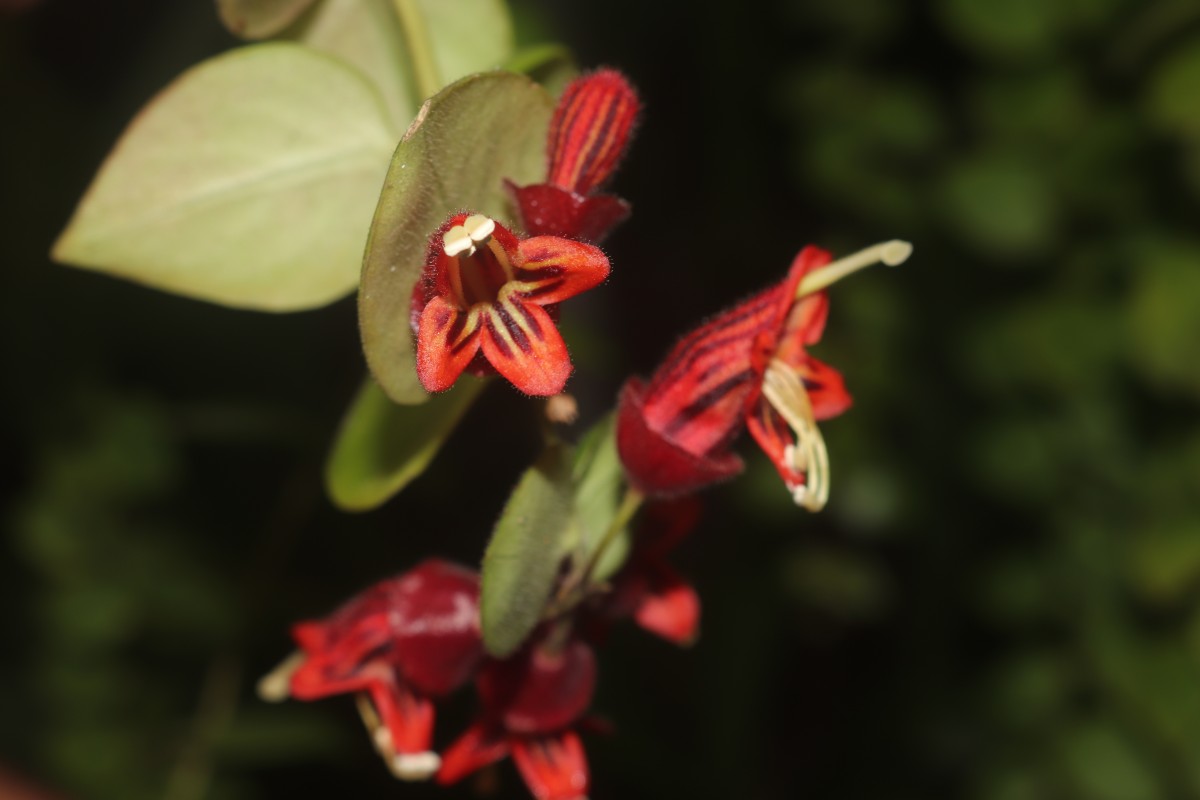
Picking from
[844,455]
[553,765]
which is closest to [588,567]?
[553,765]

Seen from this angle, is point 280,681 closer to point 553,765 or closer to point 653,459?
point 553,765

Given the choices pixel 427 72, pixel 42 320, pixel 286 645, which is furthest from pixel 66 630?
pixel 427 72

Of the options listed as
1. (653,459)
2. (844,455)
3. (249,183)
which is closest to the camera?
(653,459)

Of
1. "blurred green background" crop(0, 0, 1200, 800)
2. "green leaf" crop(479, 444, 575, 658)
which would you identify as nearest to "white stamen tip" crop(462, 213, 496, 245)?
"green leaf" crop(479, 444, 575, 658)

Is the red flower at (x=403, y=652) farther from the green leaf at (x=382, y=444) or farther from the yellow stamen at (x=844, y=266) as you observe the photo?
Answer: the yellow stamen at (x=844, y=266)

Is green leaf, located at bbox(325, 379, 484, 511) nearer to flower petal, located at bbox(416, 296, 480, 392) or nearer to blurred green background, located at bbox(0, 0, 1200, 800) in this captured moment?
flower petal, located at bbox(416, 296, 480, 392)

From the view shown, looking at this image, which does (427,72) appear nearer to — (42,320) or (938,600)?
(42,320)
